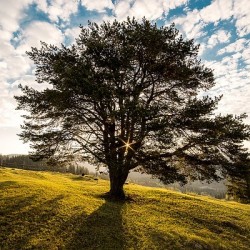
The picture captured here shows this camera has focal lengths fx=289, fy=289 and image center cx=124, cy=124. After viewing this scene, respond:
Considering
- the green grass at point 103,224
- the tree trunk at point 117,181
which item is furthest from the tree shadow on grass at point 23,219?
the tree trunk at point 117,181

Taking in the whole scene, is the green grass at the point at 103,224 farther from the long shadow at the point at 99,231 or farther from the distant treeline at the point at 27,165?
the distant treeline at the point at 27,165

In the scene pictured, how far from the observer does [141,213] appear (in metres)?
20.2

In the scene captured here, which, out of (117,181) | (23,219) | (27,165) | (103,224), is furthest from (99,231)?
(27,165)

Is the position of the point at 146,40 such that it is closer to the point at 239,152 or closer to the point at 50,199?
the point at 239,152

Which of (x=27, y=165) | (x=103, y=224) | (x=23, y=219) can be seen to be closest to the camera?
(x=23, y=219)

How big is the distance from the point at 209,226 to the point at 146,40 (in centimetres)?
1371

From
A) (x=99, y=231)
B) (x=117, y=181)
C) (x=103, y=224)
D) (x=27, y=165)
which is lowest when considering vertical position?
(x=99, y=231)

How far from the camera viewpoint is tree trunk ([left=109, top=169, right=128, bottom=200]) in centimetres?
2323

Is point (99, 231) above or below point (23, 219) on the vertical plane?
below

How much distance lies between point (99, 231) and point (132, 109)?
7407 mm

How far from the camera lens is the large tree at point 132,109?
1970cm

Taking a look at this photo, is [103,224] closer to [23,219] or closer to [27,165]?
[23,219]

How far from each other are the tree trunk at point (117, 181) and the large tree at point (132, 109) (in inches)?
3.2

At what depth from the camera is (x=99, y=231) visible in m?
15.7
